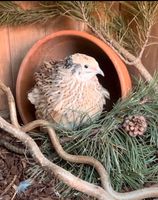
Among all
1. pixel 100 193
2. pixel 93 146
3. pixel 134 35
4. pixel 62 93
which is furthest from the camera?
pixel 134 35

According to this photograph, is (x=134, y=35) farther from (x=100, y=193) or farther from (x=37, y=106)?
(x=100, y=193)

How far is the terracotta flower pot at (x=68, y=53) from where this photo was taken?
1140 mm

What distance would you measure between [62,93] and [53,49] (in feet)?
0.71

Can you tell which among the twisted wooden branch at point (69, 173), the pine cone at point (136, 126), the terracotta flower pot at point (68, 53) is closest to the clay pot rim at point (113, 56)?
the terracotta flower pot at point (68, 53)

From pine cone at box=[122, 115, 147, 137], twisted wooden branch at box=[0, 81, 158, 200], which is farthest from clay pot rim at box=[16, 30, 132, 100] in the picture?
twisted wooden branch at box=[0, 81, 158, 200]

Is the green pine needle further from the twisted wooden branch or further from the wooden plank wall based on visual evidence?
the wooden plank wall

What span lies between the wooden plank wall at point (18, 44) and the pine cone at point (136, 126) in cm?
33

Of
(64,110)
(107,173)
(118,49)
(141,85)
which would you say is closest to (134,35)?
(118,49)

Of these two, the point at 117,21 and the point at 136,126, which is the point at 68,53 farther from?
the point at 136,126

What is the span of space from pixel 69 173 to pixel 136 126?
0.72ft

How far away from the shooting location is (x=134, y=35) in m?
1.21

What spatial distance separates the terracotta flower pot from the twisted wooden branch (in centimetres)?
24

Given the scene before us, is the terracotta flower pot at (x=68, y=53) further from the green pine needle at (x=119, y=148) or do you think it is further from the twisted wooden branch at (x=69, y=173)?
the twisted wooden branch at (x=69, y=173)

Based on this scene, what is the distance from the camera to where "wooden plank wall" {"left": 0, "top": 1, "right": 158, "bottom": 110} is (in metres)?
1.28
